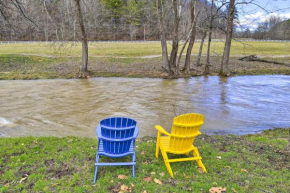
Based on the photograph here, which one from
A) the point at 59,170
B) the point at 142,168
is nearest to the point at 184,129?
the point at 142,168

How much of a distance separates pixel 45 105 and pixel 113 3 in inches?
2452

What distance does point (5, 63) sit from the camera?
19547 mm

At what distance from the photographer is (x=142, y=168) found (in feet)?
14.3

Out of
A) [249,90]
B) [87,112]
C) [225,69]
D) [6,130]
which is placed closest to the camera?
[6,130]

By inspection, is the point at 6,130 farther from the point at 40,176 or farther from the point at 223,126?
the point at 223,126

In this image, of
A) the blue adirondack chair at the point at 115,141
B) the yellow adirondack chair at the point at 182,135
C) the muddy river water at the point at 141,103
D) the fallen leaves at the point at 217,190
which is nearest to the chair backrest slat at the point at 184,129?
the yellow adirondack chair at the point at 182,135

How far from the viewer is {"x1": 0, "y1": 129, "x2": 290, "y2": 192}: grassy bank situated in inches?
149

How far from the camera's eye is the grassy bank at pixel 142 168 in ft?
12.4

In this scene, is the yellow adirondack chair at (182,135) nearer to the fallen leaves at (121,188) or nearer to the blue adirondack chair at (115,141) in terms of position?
the blue adirondack chair at (115,141)

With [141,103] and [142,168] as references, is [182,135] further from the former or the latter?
[141,103]

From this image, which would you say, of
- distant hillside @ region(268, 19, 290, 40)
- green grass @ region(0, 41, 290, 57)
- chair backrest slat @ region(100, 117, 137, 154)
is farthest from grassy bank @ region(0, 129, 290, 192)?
distant hillside @ region(268, 19, 290, 40)

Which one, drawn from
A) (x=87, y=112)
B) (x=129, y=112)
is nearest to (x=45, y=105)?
(x=87, y=112)

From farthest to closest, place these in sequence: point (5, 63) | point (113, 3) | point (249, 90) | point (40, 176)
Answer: point (113, 3), point (5, 63), point (249, 90), point (40, 176)

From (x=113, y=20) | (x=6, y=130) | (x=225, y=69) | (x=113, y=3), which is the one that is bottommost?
(x=6, y=130)
